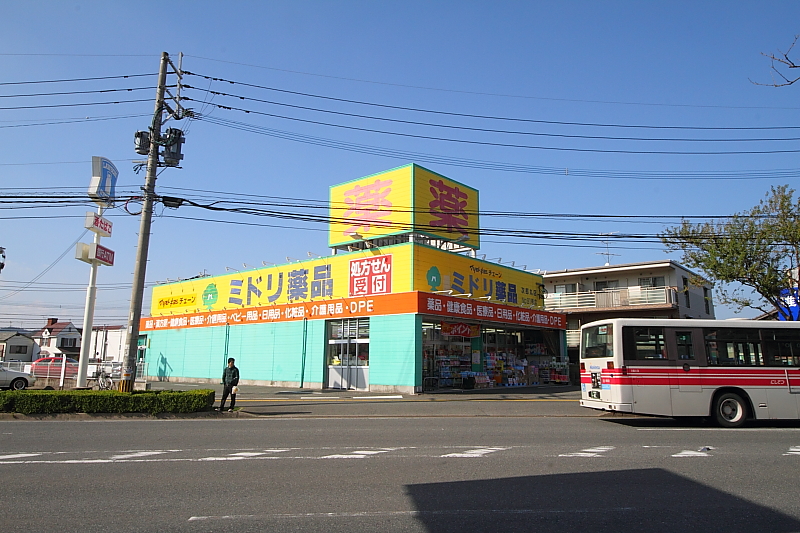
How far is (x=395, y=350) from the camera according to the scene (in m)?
23.7

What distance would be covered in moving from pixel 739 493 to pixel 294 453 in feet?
20.9

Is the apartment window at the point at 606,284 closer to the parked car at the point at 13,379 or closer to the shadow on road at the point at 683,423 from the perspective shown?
the shadow on road at the point at 683,423

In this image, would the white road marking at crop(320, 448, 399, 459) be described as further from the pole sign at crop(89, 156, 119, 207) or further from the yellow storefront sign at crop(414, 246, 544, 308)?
the pole sign at crop(89, 156, 119, 207)

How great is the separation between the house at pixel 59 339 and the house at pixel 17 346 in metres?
1.71

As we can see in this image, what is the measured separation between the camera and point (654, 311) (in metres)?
36.5

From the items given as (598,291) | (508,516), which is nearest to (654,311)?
(598,291)

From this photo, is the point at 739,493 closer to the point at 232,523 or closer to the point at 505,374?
the point at 232,523

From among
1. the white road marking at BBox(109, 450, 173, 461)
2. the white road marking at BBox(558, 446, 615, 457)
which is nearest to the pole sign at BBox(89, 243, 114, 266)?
the white road marking at BBox(109, 450, 173, 461)

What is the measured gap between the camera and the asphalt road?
541cm

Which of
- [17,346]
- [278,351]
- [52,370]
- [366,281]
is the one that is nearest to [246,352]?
[278,351]

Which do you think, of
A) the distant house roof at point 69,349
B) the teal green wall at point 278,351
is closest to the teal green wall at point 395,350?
the teal green wall at point 278,351

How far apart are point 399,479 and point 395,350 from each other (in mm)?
16574

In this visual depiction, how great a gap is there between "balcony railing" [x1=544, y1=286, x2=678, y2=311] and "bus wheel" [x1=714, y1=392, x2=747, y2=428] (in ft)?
77.9

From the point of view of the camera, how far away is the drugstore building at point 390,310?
24219 mm
